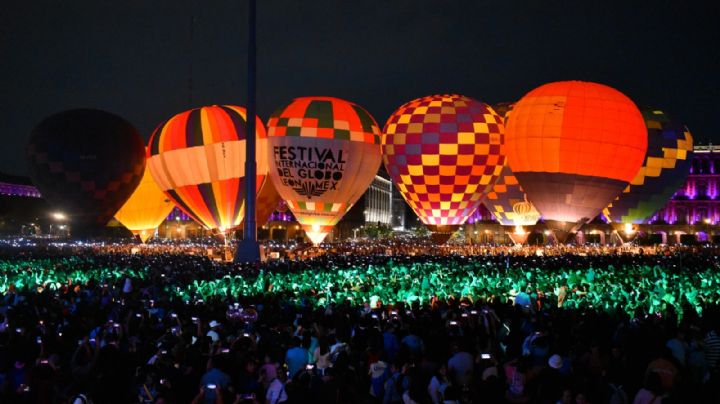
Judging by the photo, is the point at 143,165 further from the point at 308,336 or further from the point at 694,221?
the point at 694,221

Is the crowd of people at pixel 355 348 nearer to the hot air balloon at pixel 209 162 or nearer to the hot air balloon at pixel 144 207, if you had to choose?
the hot air balloon at pixel 209 162

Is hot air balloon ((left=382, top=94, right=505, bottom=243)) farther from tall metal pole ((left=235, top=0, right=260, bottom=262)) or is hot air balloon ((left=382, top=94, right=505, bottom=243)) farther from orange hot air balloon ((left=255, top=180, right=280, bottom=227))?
tall metal pole ((left=235, top=0, right=260, bottom=262))

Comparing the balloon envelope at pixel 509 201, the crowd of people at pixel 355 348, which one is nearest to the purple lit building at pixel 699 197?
the balloon envelope at pixel 509 201

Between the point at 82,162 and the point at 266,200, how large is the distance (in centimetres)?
992

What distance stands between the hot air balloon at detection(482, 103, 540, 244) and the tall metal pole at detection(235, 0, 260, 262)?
1672cm

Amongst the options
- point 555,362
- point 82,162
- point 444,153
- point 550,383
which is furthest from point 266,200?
point 550,383

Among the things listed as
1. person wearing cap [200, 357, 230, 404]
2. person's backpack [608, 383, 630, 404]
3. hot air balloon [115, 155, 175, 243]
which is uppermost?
hot air balloon [115, 155, 175, 243]

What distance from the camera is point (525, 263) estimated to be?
78.0ft

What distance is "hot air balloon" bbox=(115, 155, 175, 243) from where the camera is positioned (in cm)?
4291

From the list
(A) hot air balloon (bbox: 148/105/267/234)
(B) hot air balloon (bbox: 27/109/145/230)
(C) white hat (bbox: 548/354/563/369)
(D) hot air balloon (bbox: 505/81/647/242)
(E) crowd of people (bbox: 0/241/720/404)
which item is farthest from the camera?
(B) hot air balloon (bbox: 27/109/145/230)

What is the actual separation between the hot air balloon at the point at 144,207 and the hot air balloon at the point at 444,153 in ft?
48.9

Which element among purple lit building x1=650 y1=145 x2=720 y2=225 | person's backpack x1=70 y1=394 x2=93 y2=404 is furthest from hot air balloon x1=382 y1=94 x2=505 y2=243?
purple lit building x1=650 y1=145 x2=720 y2=225

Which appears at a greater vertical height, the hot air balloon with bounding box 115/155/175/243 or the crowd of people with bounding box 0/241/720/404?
the hot air balloon with bounding box 115/155/175/243

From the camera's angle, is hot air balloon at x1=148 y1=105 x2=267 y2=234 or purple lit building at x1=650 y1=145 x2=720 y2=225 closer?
hot air balloon at x1=148 y1=105 x2=267 y2=234
